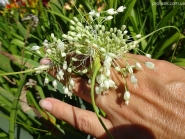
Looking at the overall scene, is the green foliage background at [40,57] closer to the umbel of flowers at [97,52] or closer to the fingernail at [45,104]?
the fingernail at [45,104]

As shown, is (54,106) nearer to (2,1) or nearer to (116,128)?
(116,128)

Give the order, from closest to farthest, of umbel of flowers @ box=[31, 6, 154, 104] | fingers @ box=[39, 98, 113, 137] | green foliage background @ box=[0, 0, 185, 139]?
umbel of flowers @ box=[31, 6, 154, 104]
fingers @ box=[39, 98, 113, 137]
green foliage background @ box=[0, 0, 185, 139]

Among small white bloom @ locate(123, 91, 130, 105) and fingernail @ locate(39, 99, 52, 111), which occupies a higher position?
small white bloom @ locate(123, 91, 130, 105)

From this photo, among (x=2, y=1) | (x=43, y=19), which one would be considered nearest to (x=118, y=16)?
(x=43, y=19)

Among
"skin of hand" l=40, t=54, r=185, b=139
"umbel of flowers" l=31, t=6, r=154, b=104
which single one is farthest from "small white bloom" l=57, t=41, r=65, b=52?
"skin of hand" l=40, t=54, r=185, b=139

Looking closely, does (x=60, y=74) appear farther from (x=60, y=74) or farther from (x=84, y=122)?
(x=84, y=122)

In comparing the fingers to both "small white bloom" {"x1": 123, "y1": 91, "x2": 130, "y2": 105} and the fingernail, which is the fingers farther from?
"small white bloom" {"x1": 123, "y1": 91, "x2": 130, "y2": 105}

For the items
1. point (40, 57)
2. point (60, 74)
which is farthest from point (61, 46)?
point (40, 57)

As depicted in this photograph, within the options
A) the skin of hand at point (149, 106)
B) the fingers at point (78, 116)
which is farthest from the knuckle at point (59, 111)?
the skin of hand at point (149, 106)
